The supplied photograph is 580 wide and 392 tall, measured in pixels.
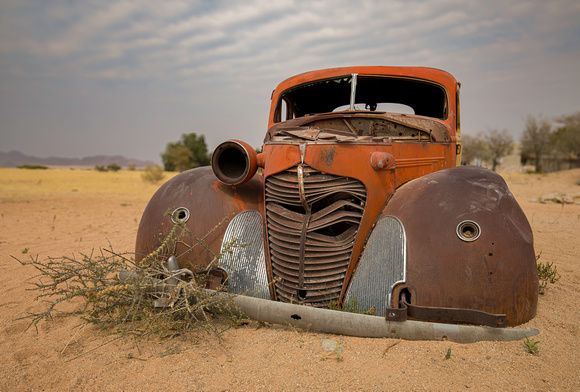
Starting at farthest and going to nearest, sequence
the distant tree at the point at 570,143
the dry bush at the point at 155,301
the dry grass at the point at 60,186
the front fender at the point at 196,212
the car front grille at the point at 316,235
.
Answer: the distant tree at the point at 570,143 < the dry grass at the point at 60,186 < the front fender at the point at 196,212 < the car front grille at the point at 316,235 < the dry bush at the point at 155,301

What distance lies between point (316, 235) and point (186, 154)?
42031 mm

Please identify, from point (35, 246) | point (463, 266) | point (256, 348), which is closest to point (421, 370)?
point (463, 266)

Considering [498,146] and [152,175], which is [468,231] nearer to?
[152,175]

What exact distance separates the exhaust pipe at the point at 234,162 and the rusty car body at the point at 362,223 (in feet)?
0.03

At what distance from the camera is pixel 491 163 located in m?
45.8

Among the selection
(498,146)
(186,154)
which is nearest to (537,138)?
(498,146)

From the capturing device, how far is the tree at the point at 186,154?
139 feet

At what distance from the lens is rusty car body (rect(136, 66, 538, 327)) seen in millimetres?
2420

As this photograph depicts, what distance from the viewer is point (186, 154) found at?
4291cm

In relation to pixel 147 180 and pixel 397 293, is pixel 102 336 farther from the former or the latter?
pixel 147 180

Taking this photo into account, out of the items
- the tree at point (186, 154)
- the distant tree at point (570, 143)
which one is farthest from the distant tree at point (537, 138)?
the tree at point (186, 154)

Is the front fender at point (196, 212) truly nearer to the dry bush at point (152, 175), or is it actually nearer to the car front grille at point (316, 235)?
the car front grille at point (316, 235)

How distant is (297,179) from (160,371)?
1.49 meters

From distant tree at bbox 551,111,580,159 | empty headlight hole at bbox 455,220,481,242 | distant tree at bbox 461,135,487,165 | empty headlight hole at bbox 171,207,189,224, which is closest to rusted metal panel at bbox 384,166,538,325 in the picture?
empty headlight hole at bbox 455,220,481,242
